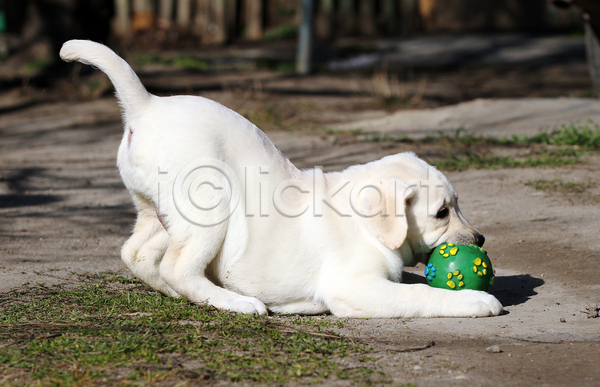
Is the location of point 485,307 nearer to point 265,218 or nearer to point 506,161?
point 265,218

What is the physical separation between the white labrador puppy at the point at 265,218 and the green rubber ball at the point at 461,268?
0.12 metres

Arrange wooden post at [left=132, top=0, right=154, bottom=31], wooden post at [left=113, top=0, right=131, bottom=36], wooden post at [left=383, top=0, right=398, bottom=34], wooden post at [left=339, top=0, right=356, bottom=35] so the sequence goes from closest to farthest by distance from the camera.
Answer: wooden post at [left=113, top=0, right=131, bottom=36]
wooden post at [left=132, top=0, right=154, bottom=31]
wooden post at [left=339, top=0, right=356, bottom=35]
wooden post at [left=383, top=0, right=398, bottom=34]

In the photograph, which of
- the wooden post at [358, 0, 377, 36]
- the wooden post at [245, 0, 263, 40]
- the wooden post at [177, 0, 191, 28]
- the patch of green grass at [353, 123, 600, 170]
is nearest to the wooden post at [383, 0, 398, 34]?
the wooden post at [358, 0, 377, 36]

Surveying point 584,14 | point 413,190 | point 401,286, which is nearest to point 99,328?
point 401,286

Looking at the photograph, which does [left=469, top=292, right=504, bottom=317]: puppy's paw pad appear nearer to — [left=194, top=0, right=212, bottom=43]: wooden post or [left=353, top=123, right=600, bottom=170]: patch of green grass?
[left=353, top=123, right=600, bottom=170]: patch of green grass

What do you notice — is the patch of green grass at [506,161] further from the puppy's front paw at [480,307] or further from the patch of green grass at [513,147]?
the puppy's front paw at [480,307]

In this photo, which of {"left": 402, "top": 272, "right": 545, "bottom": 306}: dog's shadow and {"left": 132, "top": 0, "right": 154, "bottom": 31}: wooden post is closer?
{"left": 402, "top": 272, "right": 545, "bottom": 306}: dog's shadow

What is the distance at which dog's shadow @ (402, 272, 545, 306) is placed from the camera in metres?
4.14

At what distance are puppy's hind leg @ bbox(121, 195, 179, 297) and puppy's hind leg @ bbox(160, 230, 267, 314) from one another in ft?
0.93

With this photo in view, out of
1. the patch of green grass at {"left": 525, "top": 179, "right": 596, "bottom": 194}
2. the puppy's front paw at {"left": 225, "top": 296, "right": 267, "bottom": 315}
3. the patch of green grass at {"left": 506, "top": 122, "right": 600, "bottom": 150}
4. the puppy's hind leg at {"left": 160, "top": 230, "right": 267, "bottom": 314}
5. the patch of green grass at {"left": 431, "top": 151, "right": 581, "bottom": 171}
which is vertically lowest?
the puppy's front paw at {"left": 225, "top": 296, "right": 267, "bottom": 315}

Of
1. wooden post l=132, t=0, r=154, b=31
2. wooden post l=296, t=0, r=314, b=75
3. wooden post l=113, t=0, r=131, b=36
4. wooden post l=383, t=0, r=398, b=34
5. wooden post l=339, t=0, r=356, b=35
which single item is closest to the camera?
wooden post l=296, t=0, r=314, b=75

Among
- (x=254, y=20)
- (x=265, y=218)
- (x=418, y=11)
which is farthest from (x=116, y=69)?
(x=418, y=11)

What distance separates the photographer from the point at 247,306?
374 cm

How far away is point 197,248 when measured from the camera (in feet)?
12.4
